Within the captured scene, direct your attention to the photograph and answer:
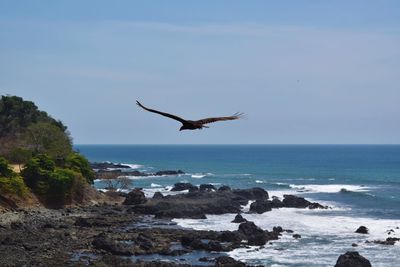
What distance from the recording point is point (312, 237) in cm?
5031

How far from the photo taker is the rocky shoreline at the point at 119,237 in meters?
38.7

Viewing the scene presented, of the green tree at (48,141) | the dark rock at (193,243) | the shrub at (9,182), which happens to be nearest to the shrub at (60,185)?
the shrub at (9,182)

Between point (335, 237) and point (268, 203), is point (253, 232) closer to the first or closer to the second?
point (335, 237)

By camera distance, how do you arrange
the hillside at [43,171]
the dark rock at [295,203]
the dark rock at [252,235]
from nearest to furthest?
the dark rock at [252,235] < the hillside at [43,171] < the dark rock at [295,203]

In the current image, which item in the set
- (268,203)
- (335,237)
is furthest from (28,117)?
(335,237)

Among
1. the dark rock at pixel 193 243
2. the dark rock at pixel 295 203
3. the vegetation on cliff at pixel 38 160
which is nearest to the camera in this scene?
the dark rock at pixel 193 243

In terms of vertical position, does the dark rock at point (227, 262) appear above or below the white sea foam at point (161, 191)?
below

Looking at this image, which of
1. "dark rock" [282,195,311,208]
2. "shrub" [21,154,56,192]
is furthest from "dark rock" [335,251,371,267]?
"dark rock" [282,195,311,208]

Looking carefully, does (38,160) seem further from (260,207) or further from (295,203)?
(295,203)

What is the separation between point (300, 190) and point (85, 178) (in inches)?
1653

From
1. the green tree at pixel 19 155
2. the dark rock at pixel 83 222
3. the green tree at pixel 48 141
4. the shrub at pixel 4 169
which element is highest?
the green tree at pixel 48 141

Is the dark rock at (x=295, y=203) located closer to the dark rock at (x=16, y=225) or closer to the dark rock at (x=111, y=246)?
the dark rock at (x=111, y=246)

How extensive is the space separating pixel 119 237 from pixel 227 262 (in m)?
12.2

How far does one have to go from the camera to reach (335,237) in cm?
5038
